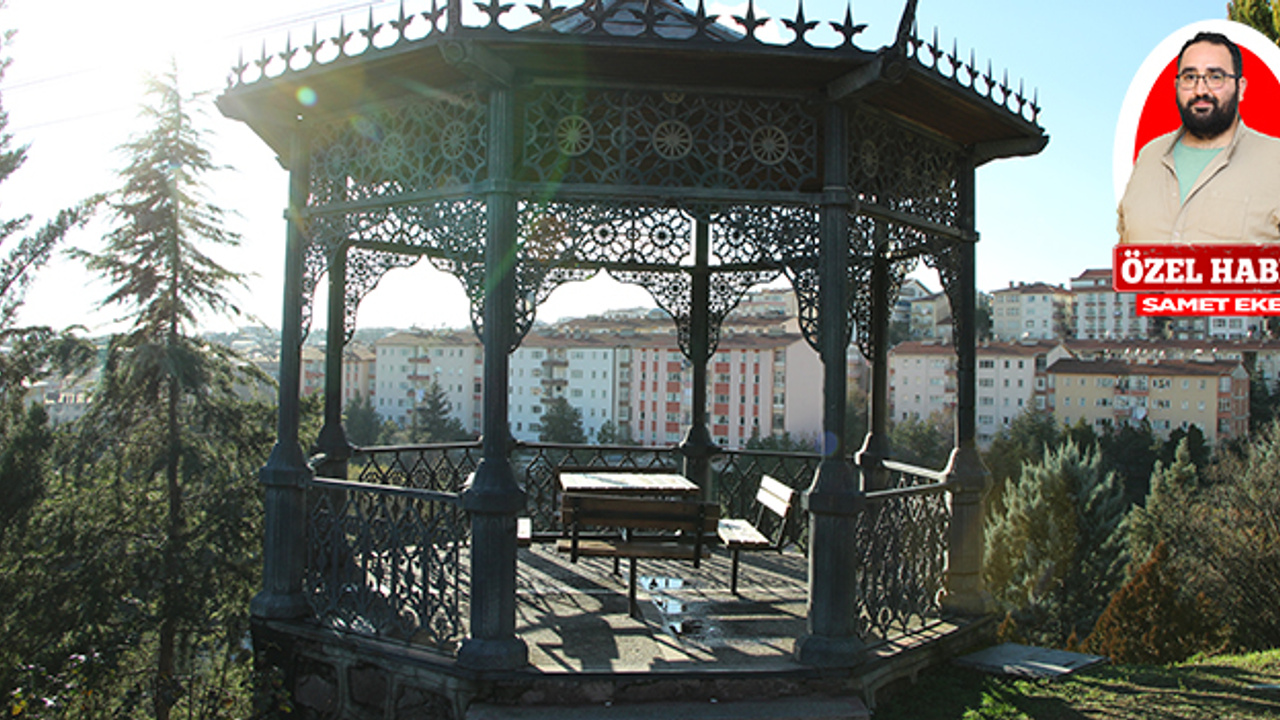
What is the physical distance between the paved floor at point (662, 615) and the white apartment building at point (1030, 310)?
113461 mm

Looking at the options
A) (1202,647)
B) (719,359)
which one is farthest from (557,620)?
(719,359)

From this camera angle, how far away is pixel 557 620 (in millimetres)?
5738

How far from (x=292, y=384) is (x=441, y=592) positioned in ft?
5.92

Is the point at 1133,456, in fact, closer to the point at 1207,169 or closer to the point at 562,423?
the point at 562,423

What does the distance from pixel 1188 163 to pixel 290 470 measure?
28.9 ft

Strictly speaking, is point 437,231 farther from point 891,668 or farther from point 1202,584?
point 1202,584

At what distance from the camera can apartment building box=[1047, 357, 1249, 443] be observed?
220 feet

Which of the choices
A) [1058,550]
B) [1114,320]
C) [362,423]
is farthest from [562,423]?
[1114,320]

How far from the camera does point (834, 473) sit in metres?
5.07

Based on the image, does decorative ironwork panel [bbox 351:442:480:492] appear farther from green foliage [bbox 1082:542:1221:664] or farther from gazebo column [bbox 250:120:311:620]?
green foliage [bbox 1082:542:1221:664]

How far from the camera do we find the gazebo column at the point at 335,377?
22.0ft

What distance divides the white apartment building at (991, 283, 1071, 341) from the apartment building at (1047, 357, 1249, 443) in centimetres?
3907

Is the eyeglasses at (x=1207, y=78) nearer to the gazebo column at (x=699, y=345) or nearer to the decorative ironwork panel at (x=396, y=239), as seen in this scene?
the gazebo column at (x=699, y=345)

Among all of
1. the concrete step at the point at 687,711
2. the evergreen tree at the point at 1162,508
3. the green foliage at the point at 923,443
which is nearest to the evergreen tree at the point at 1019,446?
the green foliage at the point at 923,443
